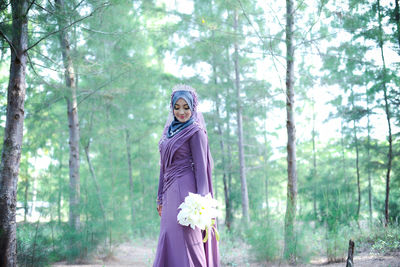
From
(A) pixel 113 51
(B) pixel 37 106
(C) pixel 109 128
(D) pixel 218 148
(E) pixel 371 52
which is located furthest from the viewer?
(D) pixel 218 148

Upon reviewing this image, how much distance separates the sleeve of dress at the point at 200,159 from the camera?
9.18ft

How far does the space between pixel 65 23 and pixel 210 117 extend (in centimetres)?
705

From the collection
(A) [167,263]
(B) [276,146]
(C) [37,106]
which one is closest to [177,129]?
(A) [167,263]

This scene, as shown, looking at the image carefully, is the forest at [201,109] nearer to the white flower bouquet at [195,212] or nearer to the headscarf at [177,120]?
the headscarf at [177,120]

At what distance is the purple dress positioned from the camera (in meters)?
2.69

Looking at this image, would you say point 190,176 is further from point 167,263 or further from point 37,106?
point 37,106

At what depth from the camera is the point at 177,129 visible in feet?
9.98

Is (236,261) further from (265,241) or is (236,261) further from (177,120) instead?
(177,120)

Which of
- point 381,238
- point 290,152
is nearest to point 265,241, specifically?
point 290,152

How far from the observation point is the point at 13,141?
12.7 feet

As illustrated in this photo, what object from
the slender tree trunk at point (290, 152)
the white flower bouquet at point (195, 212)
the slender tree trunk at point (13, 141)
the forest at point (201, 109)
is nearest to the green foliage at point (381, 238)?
the forest at point (201, 109)

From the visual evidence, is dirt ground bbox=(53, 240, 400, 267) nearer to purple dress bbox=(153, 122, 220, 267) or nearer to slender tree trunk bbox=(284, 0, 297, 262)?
slender tree trunk bbox=(284, 0, 297, 262)

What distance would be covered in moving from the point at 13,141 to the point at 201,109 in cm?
535

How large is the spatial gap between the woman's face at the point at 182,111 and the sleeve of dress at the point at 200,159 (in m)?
0.21
